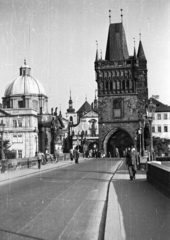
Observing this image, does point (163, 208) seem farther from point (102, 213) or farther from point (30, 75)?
point (30, 75)

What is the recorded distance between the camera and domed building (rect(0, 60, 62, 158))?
78.3 meters

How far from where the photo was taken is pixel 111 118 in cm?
8044

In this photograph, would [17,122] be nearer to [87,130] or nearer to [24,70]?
[24,70]

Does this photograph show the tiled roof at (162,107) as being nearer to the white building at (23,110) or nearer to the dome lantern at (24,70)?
the white building at (23,110)

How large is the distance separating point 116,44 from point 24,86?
23071mm

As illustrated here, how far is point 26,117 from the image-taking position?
8075 centimetres

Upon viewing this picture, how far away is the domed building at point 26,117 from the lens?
78.3 meters

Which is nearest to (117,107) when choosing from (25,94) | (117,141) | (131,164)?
(117,141)

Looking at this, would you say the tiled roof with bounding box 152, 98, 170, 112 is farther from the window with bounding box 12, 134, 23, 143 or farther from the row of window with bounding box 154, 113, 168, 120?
the window with bounding box 12, 134, 23, 143

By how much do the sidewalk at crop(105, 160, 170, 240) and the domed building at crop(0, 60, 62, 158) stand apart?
196ft

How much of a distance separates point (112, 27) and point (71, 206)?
3070 inches

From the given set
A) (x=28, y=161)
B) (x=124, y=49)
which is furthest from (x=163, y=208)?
(x=124, y=49)

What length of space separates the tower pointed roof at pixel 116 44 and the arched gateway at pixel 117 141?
1515cm

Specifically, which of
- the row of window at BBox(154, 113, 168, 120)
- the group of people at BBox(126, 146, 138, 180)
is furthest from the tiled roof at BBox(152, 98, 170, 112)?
the group of people at BBox(126, 146, 138, 180)
